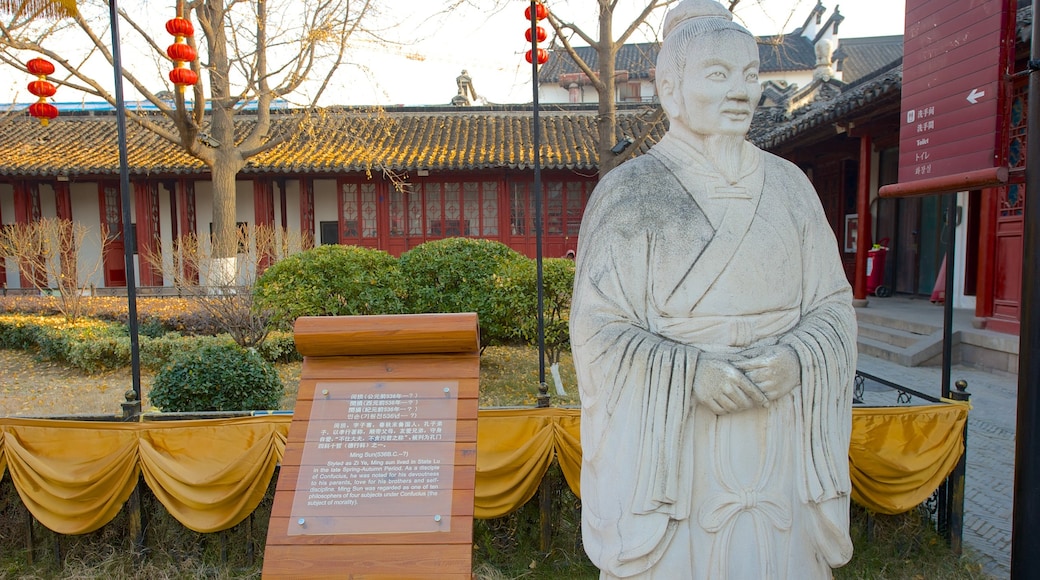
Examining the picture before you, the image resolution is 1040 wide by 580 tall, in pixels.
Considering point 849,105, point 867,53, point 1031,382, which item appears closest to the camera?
point 1031,382

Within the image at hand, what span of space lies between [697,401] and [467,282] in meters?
6.71

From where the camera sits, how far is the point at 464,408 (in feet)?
9.25

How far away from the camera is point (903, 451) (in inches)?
157

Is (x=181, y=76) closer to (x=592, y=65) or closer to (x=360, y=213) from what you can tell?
(x=360, y=213)

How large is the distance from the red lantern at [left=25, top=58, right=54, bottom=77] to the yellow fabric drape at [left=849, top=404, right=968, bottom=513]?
35.0ft

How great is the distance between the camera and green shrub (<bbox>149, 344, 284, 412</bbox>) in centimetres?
557

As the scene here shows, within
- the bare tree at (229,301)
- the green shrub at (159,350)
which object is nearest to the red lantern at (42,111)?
the bare tree at (229,301)

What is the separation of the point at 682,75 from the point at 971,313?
10548mm

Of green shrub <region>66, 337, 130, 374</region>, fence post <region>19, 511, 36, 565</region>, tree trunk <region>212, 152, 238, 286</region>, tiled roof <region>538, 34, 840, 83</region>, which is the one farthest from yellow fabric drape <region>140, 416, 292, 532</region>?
tiled roof <region>538, 34, 840, 83</region>

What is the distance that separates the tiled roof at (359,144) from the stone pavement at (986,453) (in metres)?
9.22

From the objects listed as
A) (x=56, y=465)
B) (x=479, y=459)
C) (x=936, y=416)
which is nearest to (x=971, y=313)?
(x=936, y=416)

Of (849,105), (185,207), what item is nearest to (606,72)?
(849,105)

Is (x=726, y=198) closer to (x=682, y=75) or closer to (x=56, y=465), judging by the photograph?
(x=682, y=75)

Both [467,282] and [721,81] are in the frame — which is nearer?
[721,81]
